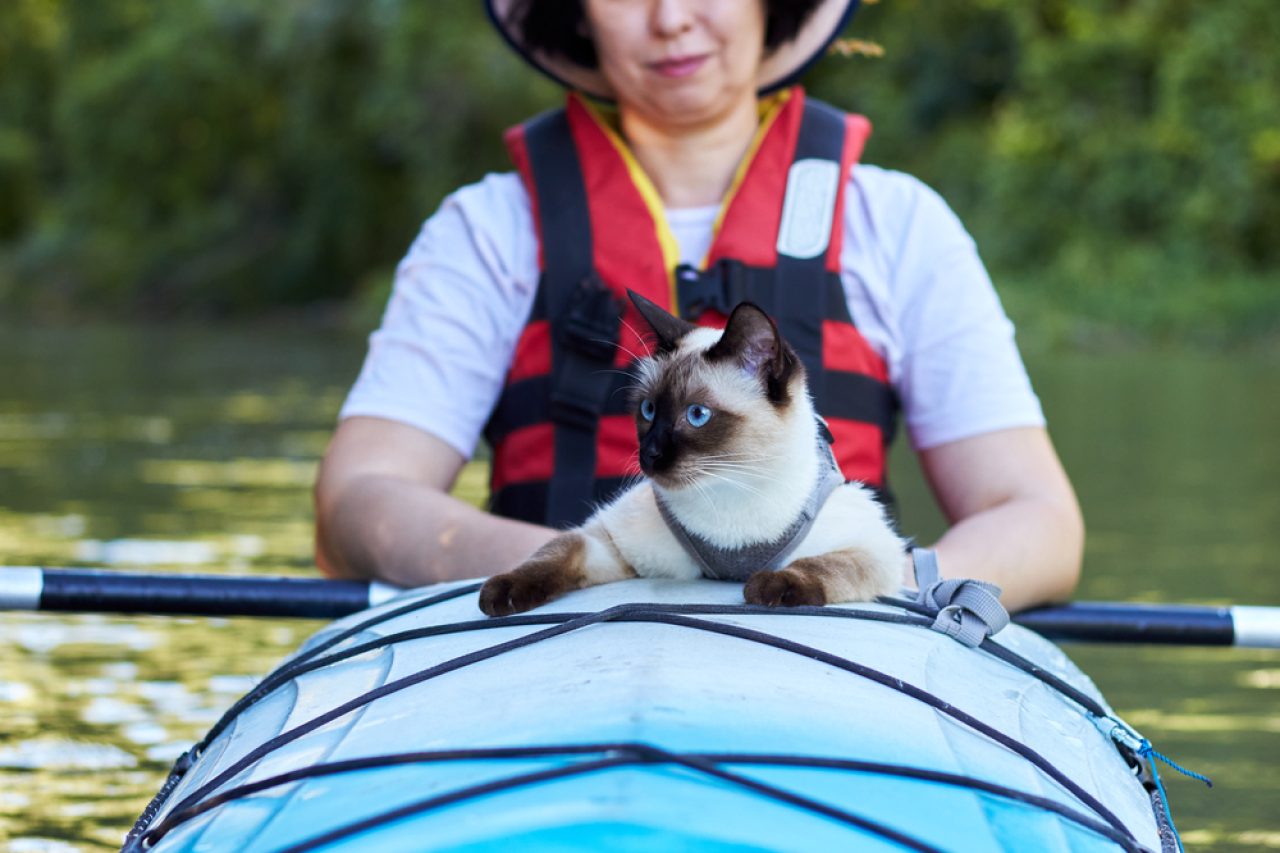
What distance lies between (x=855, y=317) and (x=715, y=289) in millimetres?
216

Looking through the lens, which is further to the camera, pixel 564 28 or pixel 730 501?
pixel 564 28

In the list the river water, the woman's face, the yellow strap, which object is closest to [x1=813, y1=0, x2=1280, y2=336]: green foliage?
the river water

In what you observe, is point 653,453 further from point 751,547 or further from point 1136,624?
point 1136,624

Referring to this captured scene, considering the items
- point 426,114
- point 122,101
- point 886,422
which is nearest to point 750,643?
point 886,422

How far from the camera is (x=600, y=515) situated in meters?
1.90

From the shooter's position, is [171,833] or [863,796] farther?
[171,833]

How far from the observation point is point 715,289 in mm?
2439

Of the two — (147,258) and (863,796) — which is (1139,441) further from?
(147,258)

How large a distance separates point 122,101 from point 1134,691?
2119cm

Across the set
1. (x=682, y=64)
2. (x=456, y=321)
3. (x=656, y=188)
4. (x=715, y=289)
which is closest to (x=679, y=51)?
(x=682, y=64)

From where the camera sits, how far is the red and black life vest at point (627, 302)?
2443mm

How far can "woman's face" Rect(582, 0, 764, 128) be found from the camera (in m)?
2.49

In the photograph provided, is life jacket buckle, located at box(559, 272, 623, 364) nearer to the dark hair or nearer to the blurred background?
the blurred background

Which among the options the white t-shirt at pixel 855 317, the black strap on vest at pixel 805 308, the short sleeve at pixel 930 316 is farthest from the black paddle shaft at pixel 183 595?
the short sleeve at pixel 930 316
